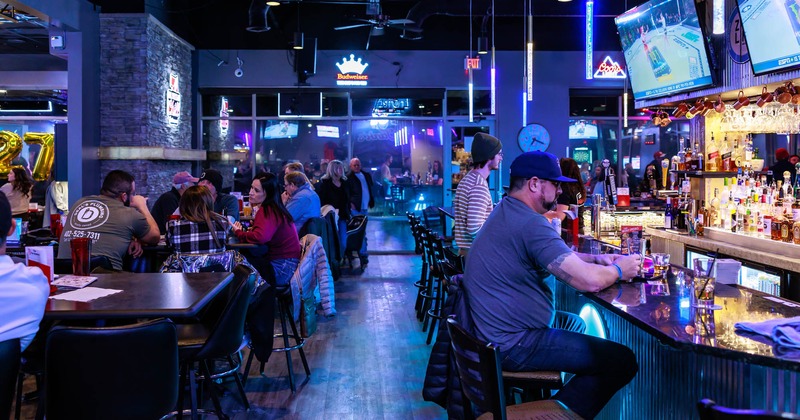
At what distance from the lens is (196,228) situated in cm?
537

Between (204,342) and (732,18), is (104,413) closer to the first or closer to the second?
(204,342)

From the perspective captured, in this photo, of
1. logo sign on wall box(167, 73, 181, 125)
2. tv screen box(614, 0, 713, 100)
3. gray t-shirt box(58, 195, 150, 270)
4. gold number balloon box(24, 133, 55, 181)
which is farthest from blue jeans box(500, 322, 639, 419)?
gold number balloon box(24, 133, 55, 181)

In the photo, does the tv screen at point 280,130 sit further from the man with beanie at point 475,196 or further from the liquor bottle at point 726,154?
the liquor bottle at point 726,154

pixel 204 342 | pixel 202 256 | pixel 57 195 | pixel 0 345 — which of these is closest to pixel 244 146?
pixel 57 195

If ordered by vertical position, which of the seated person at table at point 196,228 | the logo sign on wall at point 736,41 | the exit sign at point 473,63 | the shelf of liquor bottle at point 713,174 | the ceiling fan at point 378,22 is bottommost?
the seated person at table at point 196,228

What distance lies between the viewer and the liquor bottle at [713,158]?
6.86 meters

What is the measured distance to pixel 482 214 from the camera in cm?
560

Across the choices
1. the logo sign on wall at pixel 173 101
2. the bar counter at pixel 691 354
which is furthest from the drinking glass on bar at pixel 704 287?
the logo sign on wall at pixel 173 101

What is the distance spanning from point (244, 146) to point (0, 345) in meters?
11.3

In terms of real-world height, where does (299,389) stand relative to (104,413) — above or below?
below

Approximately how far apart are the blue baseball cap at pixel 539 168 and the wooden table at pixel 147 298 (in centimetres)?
158

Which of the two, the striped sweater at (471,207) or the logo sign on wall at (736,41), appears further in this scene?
the logo sign on wall at (736,41)

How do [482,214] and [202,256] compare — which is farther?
[482,214]

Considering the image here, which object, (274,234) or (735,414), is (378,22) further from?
(735,414)
